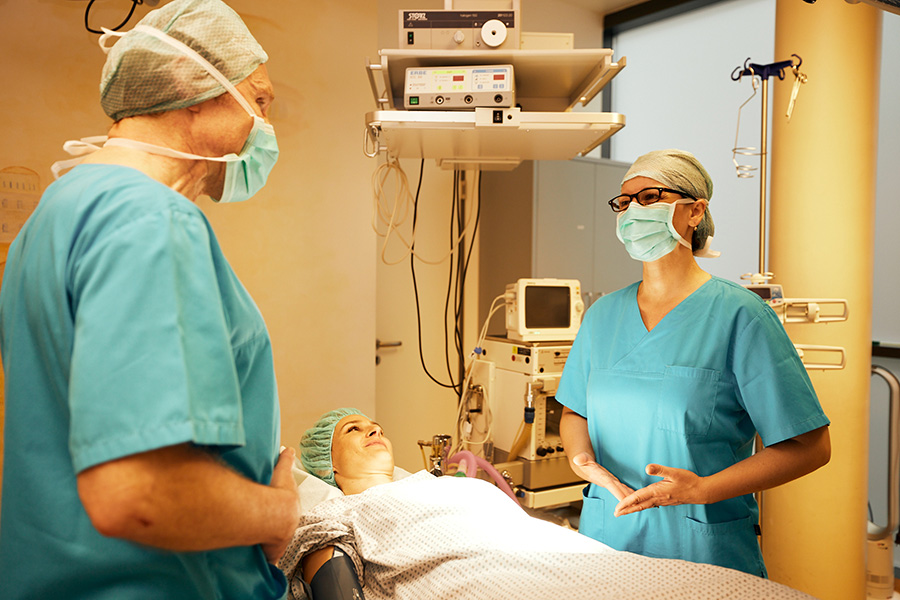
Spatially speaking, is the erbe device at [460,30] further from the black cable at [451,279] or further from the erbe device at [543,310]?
the black cable at [451,279]

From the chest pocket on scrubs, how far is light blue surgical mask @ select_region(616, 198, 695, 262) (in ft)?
1.02

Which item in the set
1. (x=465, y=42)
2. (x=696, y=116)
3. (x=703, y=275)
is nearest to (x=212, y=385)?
(x=703, y=275)

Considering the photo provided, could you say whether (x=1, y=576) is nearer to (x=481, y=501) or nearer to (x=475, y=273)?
(x=481, y=501)

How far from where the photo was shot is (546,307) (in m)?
2.76

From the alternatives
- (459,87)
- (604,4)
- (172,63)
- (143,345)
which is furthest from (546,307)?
(604,4)

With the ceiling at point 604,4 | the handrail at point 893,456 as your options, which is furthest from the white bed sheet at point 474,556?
the ceiling at point 604,4

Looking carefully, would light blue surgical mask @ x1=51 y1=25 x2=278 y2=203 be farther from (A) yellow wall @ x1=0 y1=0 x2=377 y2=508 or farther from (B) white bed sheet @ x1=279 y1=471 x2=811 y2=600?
(A) yellow wall @ x1=0 y1=0 x2=377 y2=508

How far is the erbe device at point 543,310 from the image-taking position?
2699 millimetres

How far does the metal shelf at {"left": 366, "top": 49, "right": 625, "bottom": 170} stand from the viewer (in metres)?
1.76

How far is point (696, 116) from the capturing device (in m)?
3.82

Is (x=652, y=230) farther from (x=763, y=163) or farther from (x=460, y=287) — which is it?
(x=460, y=287)

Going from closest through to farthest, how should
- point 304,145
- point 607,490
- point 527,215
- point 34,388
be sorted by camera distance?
point 34,388, point 607,490, point 304,145, point 527,215

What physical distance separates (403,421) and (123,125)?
299cm

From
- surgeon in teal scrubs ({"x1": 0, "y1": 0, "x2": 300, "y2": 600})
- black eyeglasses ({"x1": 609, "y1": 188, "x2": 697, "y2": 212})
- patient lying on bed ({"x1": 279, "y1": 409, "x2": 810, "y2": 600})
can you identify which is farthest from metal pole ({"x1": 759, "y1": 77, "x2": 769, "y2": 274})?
surgeon in teal scrubs ({"x1": 0, "y1": 0, "x2": 300, "y2": 600})
